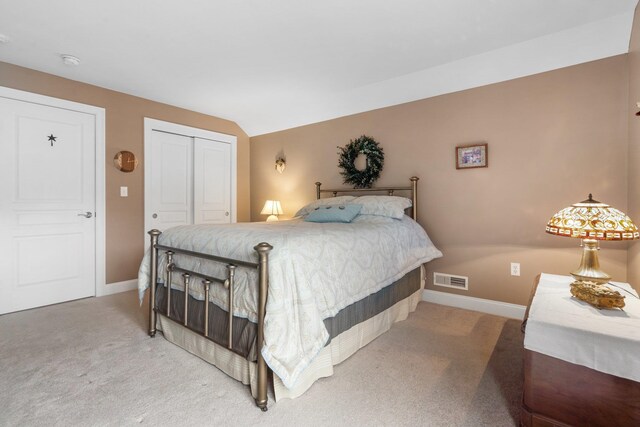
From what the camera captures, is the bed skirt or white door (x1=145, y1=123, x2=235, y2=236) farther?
white door (x1=145, y1=123, x2=235, y2=236)

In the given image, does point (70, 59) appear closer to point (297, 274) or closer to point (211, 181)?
point (211, 181)

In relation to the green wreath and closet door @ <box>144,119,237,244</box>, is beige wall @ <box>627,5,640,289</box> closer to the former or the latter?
the green wreath

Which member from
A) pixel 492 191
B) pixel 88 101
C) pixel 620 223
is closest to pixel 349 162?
pixel 492 191

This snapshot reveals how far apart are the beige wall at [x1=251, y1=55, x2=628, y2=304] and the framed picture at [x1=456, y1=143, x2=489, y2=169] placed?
56 mm

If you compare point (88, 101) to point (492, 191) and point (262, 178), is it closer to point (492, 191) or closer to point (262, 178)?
point (262, 178)

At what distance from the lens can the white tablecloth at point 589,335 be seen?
117 centimetres

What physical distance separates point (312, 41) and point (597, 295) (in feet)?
8.40

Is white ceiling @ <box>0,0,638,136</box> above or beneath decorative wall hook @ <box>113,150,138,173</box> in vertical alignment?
above

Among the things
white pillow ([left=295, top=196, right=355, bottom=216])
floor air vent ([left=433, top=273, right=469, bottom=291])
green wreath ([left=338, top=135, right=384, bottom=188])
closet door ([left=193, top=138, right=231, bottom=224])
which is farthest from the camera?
closet door ([left=193, top=138, right=231, bottom=224])

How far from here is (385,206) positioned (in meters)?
3.09

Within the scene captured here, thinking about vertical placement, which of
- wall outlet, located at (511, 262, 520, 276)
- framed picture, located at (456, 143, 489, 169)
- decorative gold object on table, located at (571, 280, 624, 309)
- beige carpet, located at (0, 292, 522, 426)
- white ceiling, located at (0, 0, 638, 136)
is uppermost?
white ceiling, located at (0, 0, 638, 136)

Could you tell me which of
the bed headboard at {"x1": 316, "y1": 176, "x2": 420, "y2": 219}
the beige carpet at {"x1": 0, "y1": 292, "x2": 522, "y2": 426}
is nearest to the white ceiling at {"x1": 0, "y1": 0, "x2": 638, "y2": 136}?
the bed headboard at {"x1": 316, "y1": 176, "x2": 420, "y2": 219}

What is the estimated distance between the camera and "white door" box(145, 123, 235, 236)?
4.07 m

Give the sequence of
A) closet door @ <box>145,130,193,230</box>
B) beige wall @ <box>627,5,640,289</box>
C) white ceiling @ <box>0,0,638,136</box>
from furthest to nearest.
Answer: closet door @ <box>145,130,193,230</box> → white ceiling @ <box>0,0,638,136</box> → beige wall @ <box>627,5,640,289</box>
